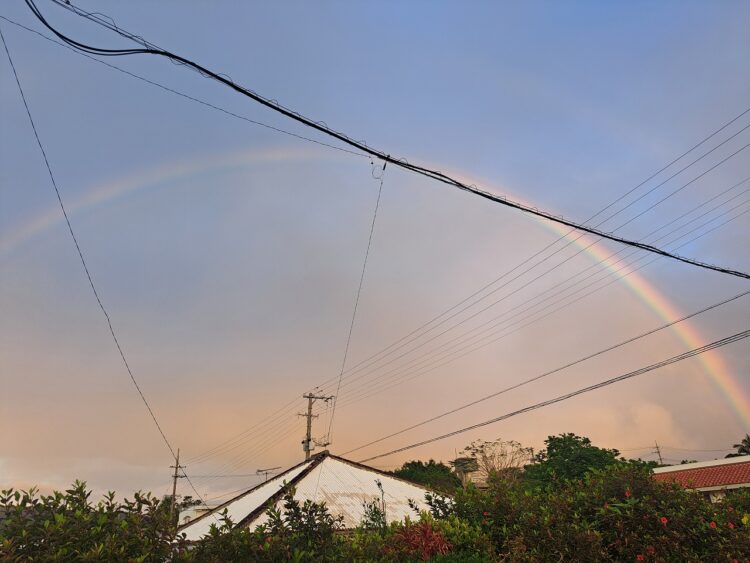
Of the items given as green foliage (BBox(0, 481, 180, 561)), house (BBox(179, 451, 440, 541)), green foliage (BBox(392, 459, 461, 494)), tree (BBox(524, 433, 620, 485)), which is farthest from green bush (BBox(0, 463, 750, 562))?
green foliage (BBox(392, 459, 461, 494))

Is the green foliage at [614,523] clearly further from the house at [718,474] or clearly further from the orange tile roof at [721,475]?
the orange tile roof at [721,475]

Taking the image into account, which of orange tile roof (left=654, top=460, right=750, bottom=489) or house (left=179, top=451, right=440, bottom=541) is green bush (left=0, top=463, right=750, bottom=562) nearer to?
house (left=179, top=451, right=440, bottom=541)

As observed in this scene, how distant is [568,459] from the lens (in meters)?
38.1

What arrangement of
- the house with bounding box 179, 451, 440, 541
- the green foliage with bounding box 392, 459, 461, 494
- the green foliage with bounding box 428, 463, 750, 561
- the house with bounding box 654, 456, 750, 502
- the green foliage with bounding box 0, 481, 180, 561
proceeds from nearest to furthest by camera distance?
the green foliage with bounding box 0, 481, 180, 561
the green foliage with bounding box 428, 463, 750, 561
the house with bounding box 179, 451, 440, 541
the house with bounding box 654, 456, 750, 502
the green foliage with bounding box 392, 459, 461, 494

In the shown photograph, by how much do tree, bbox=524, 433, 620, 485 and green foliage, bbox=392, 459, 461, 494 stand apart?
19740 mm

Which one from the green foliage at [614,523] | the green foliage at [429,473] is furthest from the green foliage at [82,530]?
the green foliage at [429,473]

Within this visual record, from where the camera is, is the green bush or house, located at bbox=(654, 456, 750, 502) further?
house, located at bbox=(654, 456, 750, 502)

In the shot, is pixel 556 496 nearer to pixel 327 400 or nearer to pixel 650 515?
pixel 650 515

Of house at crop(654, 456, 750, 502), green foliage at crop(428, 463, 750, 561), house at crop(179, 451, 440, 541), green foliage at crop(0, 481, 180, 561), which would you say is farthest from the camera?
house at crop(654, 456, 750, 502)

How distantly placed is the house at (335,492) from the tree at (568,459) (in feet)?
51.9

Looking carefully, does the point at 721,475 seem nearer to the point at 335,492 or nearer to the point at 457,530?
the point at 335,492

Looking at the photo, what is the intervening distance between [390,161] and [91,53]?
14.1 ft

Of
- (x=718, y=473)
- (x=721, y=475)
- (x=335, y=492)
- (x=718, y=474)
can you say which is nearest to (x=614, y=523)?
(x=335, y=492)

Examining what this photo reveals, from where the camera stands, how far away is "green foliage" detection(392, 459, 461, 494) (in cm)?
5897
